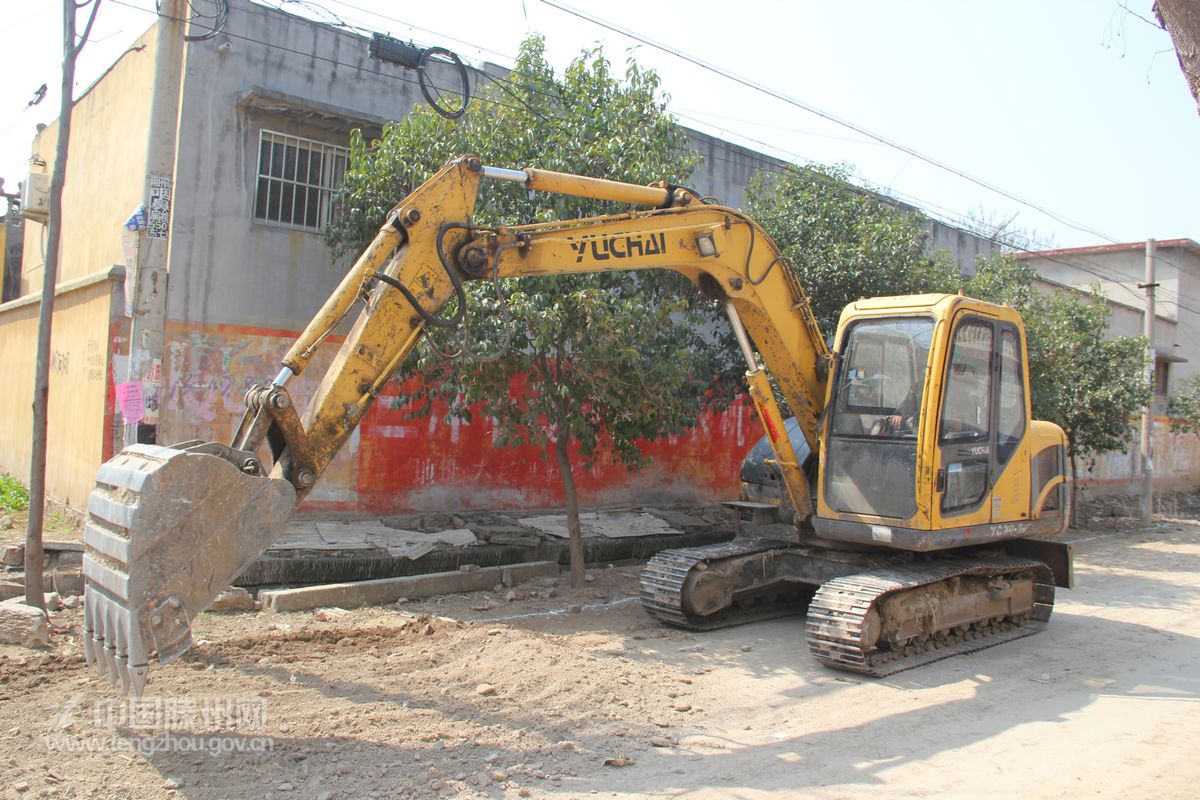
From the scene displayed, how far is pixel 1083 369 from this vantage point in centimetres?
1733

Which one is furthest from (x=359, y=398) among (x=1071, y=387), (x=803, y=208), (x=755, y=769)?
(x=1071, y=387)

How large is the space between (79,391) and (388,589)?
5261 mm

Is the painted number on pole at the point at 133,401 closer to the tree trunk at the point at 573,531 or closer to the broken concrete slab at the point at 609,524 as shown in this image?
the tree trunk at the point at 573,531

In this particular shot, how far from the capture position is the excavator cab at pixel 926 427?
24.3 feet

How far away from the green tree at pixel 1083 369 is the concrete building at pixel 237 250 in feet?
31.2

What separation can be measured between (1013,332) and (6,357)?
15255mm

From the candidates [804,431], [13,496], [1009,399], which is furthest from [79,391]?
[1009,399]

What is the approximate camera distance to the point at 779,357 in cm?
809

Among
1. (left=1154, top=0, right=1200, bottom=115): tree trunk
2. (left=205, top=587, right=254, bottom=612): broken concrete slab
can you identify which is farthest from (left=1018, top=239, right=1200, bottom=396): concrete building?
(left=205, top=587, right=254, bottom=612): broken concrete slab

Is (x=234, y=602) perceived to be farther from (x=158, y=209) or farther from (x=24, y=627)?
(x=158, y=209)

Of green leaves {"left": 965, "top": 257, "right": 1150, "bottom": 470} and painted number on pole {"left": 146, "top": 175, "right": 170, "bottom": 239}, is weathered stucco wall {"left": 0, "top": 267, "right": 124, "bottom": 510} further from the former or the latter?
green leaves {"left": 965, "top": 257, "right": 1150, "bottom": 470}

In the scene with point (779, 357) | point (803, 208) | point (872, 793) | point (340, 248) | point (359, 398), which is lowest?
point (872, 793)

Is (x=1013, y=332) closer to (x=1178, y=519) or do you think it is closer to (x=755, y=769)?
(x=755, y=769)

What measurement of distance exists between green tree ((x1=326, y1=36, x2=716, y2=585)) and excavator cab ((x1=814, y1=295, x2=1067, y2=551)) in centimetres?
185
